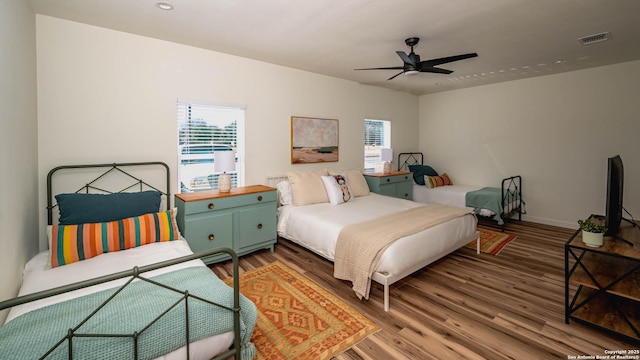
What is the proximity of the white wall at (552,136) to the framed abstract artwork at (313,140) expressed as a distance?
2903 mm

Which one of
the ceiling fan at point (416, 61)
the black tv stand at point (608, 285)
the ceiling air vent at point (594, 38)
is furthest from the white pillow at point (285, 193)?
the ceiling air vent at point (594, 38)

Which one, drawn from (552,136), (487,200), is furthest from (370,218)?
(552,136)

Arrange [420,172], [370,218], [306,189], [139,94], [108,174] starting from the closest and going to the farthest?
[108,174] → [139,94] → [370,218] → [306,189] → [420,172]

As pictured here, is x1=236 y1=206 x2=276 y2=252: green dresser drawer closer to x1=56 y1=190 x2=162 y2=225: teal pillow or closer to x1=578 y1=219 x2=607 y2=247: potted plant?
x1=56 y1=190 x2=162 y2=225: teal pillow

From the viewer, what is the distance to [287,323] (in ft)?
7.50

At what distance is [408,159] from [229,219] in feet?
15.2

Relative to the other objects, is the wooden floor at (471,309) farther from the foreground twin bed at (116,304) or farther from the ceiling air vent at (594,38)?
the ceiling air vent at (594,38)

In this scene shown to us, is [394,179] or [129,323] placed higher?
[394,179]

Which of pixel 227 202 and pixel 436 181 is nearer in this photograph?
pixel 227 202

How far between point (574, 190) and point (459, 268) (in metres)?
3.13

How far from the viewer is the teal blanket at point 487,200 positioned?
4.77 meters

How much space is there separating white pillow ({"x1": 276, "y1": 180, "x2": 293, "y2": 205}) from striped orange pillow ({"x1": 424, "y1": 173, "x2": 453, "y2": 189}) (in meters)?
3.09

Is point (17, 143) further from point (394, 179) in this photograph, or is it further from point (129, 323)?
point (394, 179)

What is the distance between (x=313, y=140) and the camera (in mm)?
4773
